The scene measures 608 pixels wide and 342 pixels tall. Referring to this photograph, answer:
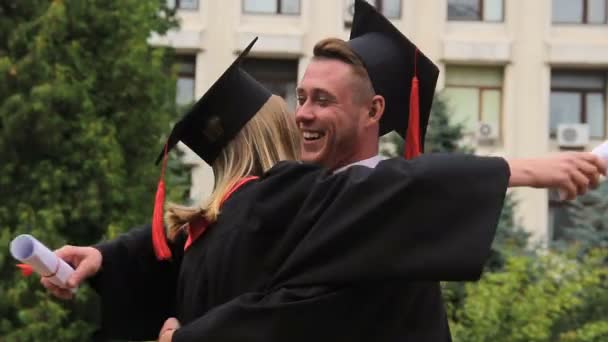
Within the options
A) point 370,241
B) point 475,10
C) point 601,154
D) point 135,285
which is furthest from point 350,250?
point 475,10

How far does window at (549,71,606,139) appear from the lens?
27.0 m

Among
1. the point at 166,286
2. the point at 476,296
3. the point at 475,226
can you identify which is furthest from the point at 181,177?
the point at 475,226

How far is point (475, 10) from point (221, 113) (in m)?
23.4

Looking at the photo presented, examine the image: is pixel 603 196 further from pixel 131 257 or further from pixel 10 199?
pixel 131 257

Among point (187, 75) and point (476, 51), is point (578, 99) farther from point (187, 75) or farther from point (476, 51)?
point (187, 75)

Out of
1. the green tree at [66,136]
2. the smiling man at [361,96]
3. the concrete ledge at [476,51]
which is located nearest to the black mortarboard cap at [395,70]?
the smiling man at [361,96]

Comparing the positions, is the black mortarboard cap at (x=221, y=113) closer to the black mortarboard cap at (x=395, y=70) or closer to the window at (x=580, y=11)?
the black mortarboard cap at (x=395, y=70)

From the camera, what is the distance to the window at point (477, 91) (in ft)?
87.9

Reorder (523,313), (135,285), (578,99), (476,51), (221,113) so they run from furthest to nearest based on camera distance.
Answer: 1. (578,99)
2. (476,51)
3. (523,313)
4. (135,285)
5. (221,113)

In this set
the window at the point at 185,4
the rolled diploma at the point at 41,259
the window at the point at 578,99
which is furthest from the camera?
the window at the point at 578,99

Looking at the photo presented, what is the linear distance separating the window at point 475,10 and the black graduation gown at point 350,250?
23664 mm

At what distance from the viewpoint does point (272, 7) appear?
87.5ft

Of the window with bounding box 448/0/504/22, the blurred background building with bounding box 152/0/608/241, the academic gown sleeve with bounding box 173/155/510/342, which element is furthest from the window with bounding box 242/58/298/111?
the academic gown sleeve with bounding box 173/155/510/342

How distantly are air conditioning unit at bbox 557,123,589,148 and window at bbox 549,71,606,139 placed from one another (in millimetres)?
552
